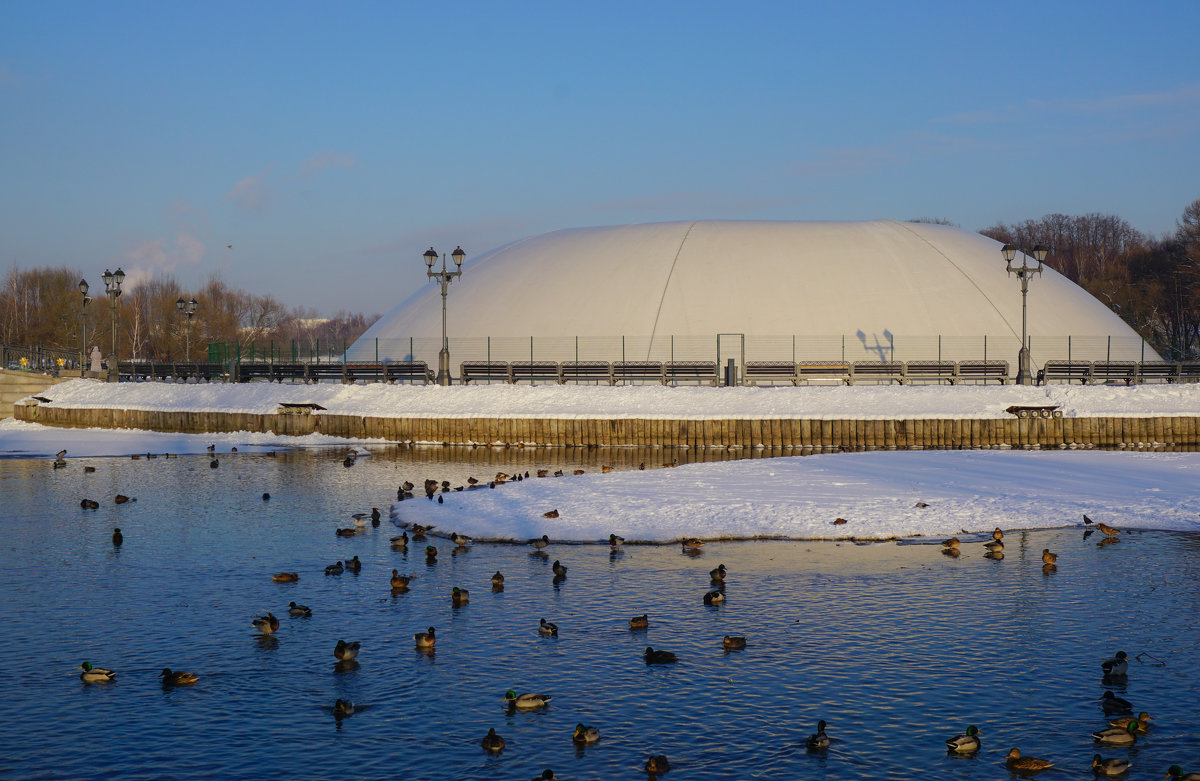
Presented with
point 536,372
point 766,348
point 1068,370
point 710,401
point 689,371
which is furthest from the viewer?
point 766,348

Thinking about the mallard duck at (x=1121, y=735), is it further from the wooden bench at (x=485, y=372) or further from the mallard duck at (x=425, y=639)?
the wooden bench at (x=485, y=372)

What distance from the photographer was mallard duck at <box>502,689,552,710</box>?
8180 mm

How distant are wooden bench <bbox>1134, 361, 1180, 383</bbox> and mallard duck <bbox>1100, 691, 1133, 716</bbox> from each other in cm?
3666

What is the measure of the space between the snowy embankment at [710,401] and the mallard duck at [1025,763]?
24.0 m

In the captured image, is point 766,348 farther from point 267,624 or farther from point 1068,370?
point 267,624

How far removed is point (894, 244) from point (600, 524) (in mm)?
51488

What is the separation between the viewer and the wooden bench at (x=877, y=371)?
4175cm

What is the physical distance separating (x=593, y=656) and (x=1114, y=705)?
410cm

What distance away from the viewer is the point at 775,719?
26.4 ft

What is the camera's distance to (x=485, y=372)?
43812 mm

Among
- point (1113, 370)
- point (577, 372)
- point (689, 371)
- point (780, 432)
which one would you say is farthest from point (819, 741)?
point (1113, 370)

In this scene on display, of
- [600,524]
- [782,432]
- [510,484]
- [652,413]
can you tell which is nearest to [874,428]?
[782,432]

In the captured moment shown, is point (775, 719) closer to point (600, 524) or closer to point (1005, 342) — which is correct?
point (600, 524)

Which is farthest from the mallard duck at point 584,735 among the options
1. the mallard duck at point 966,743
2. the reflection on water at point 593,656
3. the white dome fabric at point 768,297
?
the white dome fabric at point 768,297
